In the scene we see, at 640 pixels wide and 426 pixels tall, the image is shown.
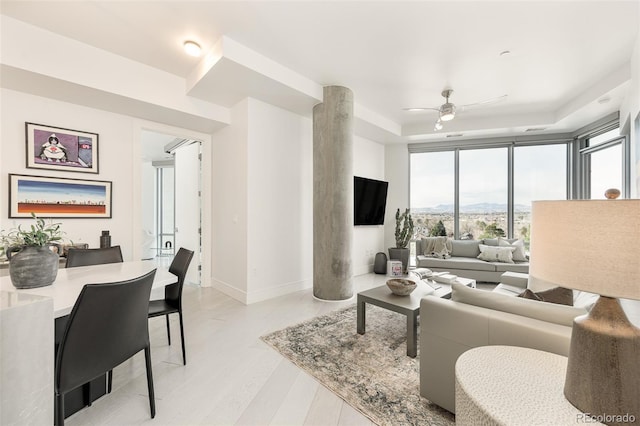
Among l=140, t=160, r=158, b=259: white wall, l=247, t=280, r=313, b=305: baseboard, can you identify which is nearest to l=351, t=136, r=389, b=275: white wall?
l=247, t=280, r=313, b=305: baseboard

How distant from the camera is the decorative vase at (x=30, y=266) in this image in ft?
5.01

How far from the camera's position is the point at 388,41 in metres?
2.91

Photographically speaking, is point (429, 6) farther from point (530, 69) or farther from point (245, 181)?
point (245, 181)

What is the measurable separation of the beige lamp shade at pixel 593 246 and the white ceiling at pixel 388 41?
2389 mm

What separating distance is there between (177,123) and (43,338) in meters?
3.54

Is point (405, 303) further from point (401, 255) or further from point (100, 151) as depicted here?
point (100, 151)

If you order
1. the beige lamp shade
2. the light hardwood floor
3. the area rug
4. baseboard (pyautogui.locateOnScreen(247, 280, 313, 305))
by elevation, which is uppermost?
the beige lamp shade

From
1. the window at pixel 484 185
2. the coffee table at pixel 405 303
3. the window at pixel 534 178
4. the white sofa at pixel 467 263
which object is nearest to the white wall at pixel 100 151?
the coffee table at pixel 405 303

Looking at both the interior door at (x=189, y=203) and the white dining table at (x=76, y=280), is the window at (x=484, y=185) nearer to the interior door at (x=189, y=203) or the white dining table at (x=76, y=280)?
the interior door at (x=189, y=203)

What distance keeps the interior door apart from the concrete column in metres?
2.13

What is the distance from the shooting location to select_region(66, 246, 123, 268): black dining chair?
242 cm

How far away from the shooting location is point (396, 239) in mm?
5836

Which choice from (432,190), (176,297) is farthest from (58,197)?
(432,190)

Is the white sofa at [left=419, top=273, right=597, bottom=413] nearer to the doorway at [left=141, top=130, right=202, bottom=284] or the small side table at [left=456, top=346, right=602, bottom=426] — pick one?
the small side table at [left=456, top=346, right=602, bottom=426]
